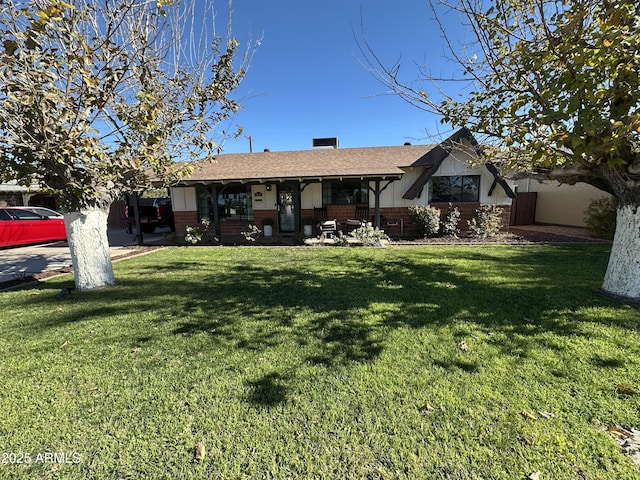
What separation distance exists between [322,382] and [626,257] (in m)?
5.24

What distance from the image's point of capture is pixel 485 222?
11.8 metres

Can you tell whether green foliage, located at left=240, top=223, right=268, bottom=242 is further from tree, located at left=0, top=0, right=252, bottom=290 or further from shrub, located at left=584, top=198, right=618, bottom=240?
shrub, located at left=584, top=198, right=618, bottom=240

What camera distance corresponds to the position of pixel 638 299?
4566mm

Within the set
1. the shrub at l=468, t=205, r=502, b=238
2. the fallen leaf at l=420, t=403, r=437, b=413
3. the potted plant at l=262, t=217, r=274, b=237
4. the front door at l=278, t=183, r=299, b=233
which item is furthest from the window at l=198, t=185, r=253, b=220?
the fallen leaf at l=420, t=403, r=437, b=413

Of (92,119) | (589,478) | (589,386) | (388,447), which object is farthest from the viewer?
(92,119)

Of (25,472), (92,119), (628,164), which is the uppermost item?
(92,119)

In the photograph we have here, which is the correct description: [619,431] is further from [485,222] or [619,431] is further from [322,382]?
[485,222]

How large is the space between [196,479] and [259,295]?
140 inches

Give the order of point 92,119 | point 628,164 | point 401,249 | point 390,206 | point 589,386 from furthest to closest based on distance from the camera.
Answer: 1. point 390,206
2. point 401,249
3. point 92,119
4. point 628,164
5. point 589,386

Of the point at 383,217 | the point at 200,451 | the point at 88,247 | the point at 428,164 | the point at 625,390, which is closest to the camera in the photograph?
the point at 200,451

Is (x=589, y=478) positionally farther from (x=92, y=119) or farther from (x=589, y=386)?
(x=92, y=119)

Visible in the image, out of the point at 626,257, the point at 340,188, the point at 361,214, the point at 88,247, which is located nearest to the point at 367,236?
the point at 361,214

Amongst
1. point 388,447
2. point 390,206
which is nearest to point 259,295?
point 388,447

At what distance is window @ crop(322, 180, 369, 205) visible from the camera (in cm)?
1361
